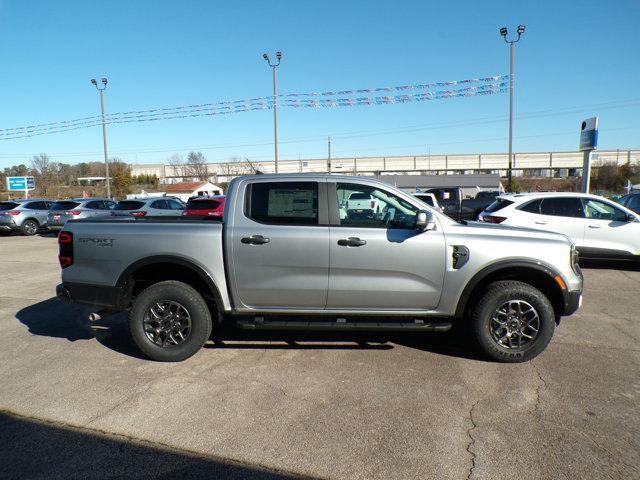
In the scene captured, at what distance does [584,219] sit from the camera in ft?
29.5

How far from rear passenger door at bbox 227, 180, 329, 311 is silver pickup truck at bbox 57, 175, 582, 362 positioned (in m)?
0.01

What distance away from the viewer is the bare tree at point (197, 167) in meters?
Answer: 84.0

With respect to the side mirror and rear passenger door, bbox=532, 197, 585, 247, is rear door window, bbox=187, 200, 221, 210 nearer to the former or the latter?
rear passenger door, bbox=532, 197, 585, 247

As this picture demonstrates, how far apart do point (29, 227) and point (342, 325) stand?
19138 mm

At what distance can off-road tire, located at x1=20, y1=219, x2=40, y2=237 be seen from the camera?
18219 mm

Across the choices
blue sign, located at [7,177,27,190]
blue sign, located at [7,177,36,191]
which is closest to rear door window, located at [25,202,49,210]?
blue sign, located at [7,177,36,191]

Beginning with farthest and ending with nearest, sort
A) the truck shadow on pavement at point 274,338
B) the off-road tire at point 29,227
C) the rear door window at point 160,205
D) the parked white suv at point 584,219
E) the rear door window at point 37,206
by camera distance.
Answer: the rear door window at point 37,206 < the off-road tire at point 29,227 < the rear door window at point 160,205 < the parked white suv at point 584,219 < the truck shadow on pavement at point 274,338

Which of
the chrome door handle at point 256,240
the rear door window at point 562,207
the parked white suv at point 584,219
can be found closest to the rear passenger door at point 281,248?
the chrome door handle at point 256,240

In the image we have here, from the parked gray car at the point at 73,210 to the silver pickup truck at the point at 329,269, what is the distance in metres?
13.9

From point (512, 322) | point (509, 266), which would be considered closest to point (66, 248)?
point (509, 266)

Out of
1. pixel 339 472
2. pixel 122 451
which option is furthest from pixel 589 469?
pixel 122 451

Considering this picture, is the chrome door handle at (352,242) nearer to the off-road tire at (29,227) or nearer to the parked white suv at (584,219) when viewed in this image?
the parked white suv at (584,219)

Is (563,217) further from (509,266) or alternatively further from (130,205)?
(130,205)

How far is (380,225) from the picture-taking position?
424cm
